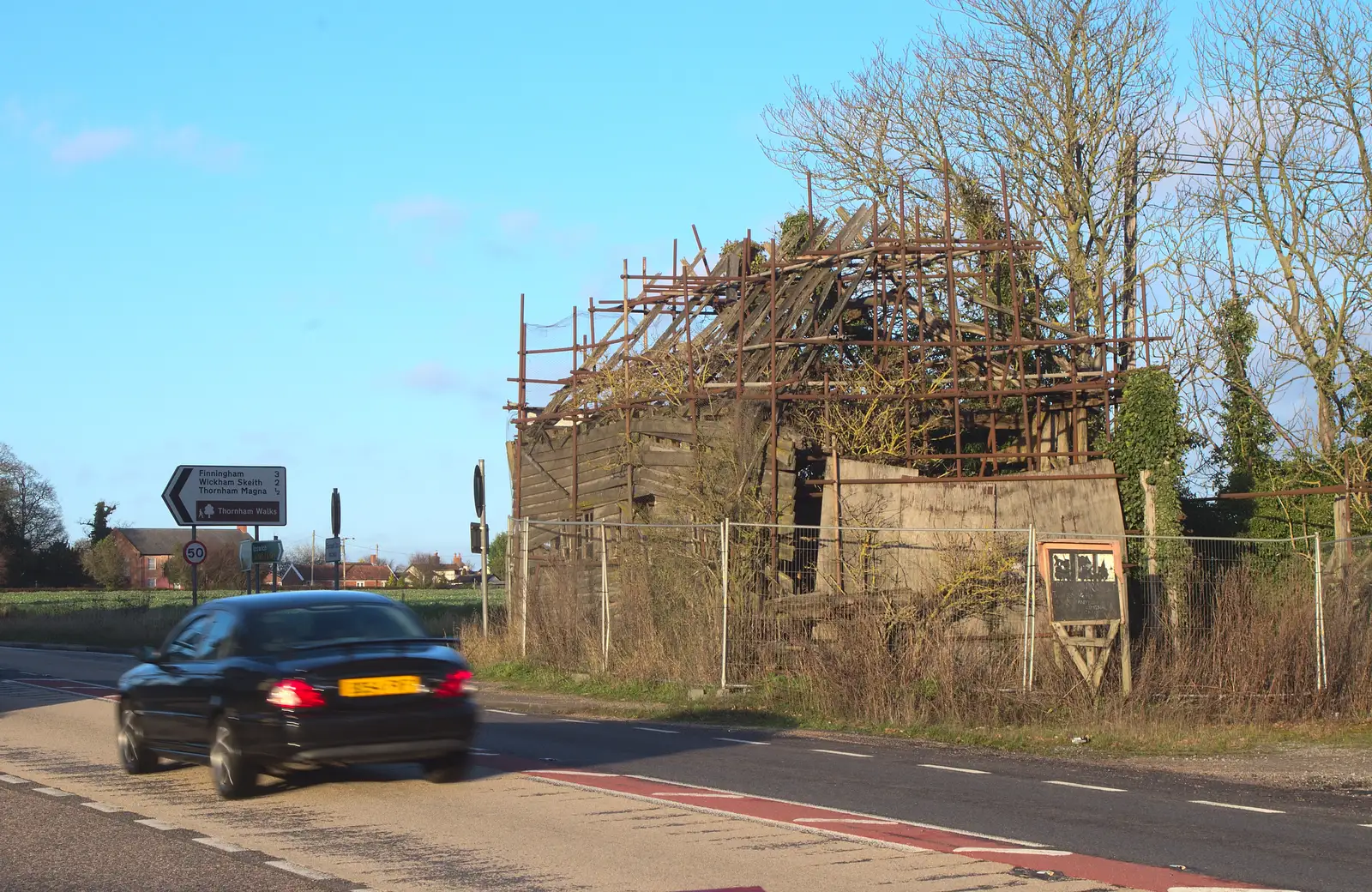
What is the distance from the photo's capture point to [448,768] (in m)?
11.0

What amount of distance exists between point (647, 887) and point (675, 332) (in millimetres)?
22085

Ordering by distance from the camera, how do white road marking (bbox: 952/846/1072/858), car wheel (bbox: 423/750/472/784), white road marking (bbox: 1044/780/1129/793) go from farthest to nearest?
white road marking (bbox: 1044/780/1129/793) → car wheel (bbox: 423/750/472/784) → white road marking (bbox: 952/846/1072/858)

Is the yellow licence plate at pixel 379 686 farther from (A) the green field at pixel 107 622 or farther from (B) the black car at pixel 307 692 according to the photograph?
(A) the green field at pixel 107 622

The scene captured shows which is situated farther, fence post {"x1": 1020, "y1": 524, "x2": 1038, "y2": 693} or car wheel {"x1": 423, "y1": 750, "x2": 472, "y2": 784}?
fence post {"x1": 1020, "y1": 524, "x2": 1038, "y2": 693}

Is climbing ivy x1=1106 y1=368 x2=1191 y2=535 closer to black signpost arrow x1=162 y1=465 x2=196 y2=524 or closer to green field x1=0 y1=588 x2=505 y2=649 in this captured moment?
green field x1=0 y1=588 x2=505 y2=649

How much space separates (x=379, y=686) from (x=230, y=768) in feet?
4.32

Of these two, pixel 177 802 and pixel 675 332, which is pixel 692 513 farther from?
pixel 177 802

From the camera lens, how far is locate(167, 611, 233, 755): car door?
10797mm

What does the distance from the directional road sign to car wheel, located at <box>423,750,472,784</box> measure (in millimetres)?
25511

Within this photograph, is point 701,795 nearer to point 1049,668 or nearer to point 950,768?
point 950,768

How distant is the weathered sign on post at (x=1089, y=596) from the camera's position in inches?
653

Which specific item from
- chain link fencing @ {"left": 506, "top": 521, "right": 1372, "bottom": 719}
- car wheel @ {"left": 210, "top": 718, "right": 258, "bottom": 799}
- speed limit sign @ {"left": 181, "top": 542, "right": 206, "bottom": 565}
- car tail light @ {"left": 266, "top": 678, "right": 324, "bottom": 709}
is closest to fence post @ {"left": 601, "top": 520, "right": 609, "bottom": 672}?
chain link fencing @ {"left": 506, "top": 521, "right": 1372, "bottom": 719}

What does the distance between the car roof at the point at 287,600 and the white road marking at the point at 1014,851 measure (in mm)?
4982

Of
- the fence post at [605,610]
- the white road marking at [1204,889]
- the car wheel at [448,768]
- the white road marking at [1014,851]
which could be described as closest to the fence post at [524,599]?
the fence post at [605,610]
